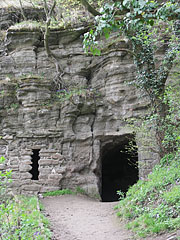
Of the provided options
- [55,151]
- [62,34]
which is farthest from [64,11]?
[55,151]

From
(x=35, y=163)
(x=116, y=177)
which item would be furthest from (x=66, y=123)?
(x=116, y=177)

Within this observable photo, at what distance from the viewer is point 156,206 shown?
5.86 meters

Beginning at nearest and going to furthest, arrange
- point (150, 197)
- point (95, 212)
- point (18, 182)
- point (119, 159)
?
1. point (150, 197)
2. point (95, 212)
3. point (18, 182)
4. point (119, 159)

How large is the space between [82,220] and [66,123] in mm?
A: 5701

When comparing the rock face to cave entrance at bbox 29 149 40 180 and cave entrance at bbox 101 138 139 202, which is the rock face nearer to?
cave entrance at bbox 29 149 40 180

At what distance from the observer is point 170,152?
8.77 m

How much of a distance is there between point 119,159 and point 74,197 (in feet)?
22.4

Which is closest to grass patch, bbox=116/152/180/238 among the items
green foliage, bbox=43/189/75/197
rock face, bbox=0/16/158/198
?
green foliage, bbox=43/189/75/197

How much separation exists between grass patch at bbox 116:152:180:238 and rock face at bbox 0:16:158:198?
170 inches

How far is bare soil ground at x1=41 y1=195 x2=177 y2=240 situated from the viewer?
5.71m

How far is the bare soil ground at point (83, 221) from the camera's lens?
571 centimetres

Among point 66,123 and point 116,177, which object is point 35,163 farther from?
point 116,177

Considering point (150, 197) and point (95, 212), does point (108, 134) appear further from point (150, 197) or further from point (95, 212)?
point (150, 197)

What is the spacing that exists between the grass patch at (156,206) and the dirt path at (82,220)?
0.37 meters
